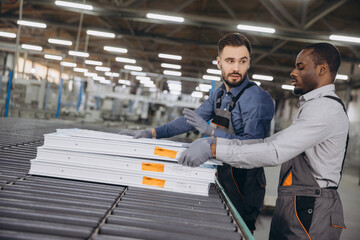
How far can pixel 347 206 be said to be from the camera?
18.2 feet

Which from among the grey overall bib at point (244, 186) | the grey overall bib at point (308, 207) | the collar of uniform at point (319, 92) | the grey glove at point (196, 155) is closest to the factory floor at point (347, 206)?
the grey overall bib at point (244, 186)

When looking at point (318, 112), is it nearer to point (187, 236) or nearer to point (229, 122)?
point (229, 122)

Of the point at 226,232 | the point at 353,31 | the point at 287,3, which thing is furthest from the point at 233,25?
the point at 226,232

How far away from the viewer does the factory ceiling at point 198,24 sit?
7789 mm

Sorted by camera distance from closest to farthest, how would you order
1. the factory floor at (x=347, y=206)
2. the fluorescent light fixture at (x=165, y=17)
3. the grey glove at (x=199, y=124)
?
the grey glove at (x=199, y=124) → the factory floor at (x=347, y=206) → the fluorescent light fixture at (x=165, y=17)

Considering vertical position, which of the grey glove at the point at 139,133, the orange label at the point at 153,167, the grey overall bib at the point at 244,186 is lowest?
the grey overall bib at the point at 244,186

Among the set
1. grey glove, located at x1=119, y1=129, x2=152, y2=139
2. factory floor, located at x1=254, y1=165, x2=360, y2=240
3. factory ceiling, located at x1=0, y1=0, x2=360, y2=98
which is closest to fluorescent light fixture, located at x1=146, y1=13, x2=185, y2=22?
factory ceiling, located at x1=0, y1=0, x2=360, y2=98

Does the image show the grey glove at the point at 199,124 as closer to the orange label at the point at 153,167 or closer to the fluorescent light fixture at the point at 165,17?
the orange label at the point at 153,167

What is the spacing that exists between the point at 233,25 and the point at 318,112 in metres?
7.37

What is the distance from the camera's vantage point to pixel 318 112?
1379 mm

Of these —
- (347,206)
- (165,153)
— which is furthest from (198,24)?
(165,153)

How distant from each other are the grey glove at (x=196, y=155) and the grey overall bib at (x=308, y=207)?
1.73 feet

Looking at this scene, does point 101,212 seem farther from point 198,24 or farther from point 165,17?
point 198,24

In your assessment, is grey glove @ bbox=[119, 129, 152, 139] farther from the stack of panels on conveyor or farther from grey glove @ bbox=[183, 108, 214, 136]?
the stack of panels on conveyor
